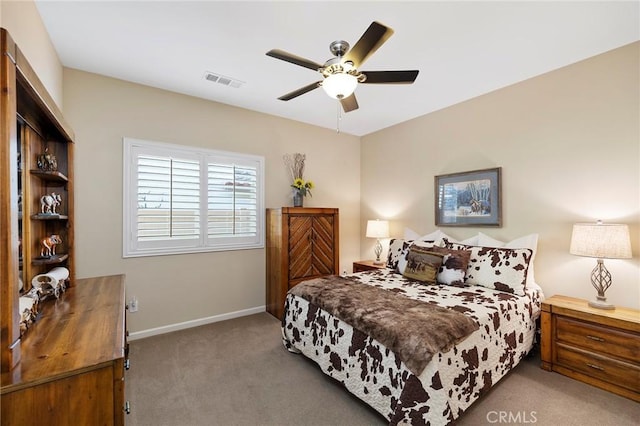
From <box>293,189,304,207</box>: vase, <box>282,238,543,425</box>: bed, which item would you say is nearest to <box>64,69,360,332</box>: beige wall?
<box>293,189,304,207</box>: vase

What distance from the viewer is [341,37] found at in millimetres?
2295

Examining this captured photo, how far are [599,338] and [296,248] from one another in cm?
293

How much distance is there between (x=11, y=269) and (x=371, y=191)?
4368 millimetres

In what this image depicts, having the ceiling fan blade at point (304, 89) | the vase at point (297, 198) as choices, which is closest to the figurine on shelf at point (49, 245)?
the ceiling fan blade at point (304, 89)

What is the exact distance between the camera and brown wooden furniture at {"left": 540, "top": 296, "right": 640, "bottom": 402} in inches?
83.1

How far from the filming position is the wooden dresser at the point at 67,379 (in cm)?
97

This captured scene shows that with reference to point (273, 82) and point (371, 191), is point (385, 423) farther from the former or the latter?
point (371, 191)

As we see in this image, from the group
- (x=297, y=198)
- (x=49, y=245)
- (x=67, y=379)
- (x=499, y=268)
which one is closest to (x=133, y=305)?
(x=49, y=245)

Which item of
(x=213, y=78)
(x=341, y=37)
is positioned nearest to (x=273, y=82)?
(x=213, y=78)

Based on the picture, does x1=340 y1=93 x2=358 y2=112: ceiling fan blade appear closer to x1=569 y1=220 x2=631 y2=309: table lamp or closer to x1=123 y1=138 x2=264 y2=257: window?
x1=123 y1=138 x2=264 y2=257: window

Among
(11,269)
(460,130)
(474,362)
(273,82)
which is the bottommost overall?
(474,362)

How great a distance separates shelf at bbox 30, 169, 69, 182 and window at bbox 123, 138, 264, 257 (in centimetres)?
101

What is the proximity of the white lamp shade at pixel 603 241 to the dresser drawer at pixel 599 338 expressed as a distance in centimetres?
56

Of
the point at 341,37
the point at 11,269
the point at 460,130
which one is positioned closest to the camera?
the point at 11,269
